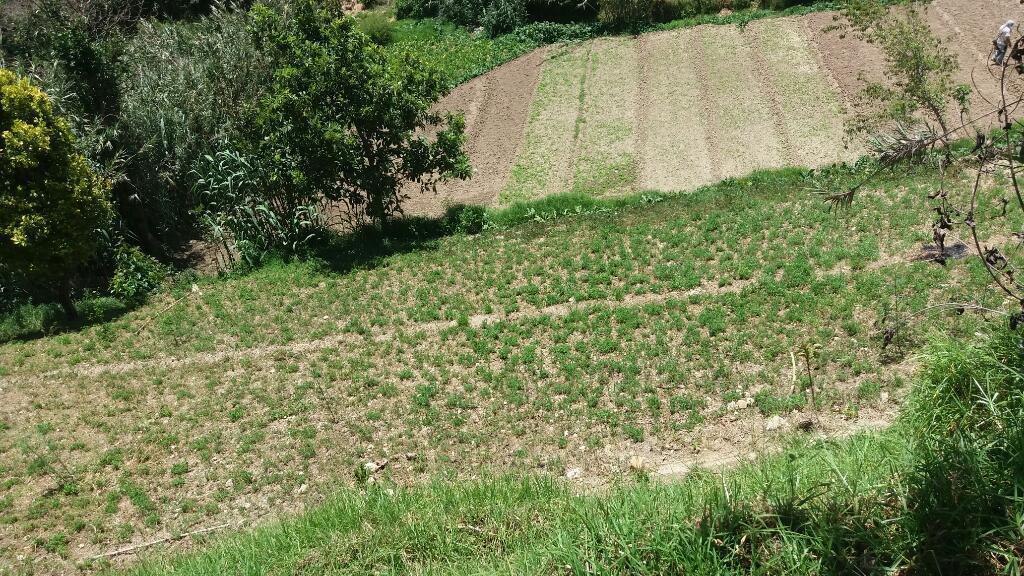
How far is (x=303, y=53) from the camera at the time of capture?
12.7 metres

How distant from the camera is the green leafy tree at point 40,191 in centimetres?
A: 1055

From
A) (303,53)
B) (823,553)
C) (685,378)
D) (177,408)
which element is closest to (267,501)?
(177,408)

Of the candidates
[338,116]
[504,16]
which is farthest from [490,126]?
[504,16]

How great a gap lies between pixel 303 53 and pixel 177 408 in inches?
260

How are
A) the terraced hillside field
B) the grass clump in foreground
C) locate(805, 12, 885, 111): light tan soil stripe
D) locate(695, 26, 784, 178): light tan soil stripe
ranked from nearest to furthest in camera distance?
the grass clump in foreground → locate(695, 26, 784, 178): light tan soil stripe → the terraced hillside field → locate(805, 12, 885, 111): light tan soil stripe

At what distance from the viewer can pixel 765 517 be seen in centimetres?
449

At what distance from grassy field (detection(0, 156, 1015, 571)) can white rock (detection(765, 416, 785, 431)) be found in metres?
0.08

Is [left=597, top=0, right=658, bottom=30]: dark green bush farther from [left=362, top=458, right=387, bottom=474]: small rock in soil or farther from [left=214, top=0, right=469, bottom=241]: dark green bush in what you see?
[left=362, top=458, right=387, bottom=474]: small rock in soil

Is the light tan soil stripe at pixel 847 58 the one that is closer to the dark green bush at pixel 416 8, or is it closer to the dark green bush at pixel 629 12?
the dark green bush at pixel 629 12

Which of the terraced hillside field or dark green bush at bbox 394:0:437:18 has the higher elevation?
dark green bush at bbox 394:0:437:18

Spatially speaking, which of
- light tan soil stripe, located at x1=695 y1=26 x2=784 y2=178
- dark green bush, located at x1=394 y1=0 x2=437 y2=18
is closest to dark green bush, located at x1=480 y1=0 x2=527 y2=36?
dark green bush, located at x1=394 y1=0 x2=437 y2=18

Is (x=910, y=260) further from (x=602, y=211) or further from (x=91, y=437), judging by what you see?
(x=91, y=437)

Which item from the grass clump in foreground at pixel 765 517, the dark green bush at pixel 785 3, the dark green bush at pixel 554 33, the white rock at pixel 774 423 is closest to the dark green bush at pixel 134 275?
the grass clump in foreground at pixel 765 517

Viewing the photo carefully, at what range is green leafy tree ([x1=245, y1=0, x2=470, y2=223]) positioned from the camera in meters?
12.7
